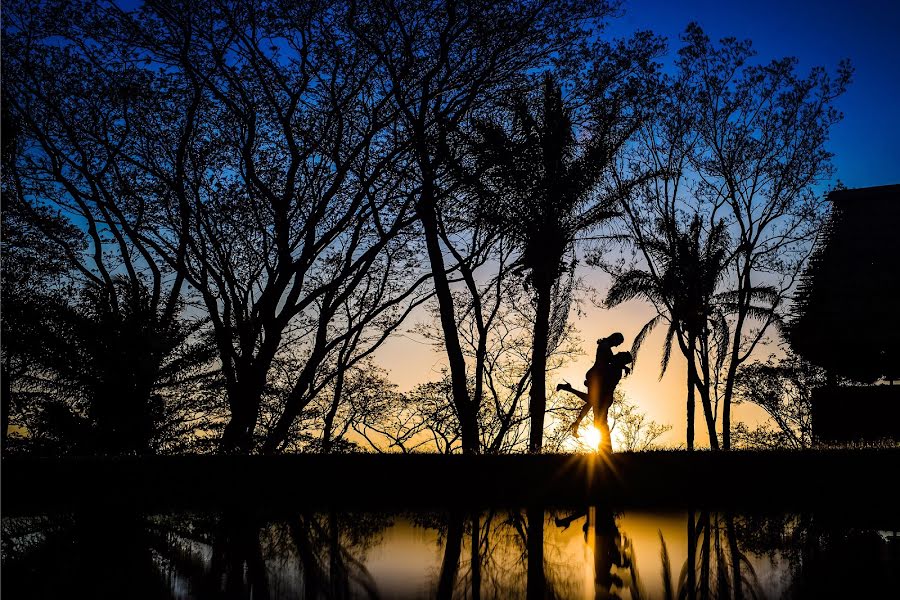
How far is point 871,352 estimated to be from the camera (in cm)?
2956

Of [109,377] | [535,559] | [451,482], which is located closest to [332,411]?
[109,377]

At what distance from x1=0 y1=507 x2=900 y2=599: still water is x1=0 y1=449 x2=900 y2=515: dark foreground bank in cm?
109

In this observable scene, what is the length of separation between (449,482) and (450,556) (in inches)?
137

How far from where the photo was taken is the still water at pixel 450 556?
5.15 metres

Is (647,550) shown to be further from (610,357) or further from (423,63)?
(423,63)

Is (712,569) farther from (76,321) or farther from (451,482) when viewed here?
(76,321)

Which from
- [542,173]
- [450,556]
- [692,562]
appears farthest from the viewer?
[542,173]

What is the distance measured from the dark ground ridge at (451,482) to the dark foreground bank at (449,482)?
13mm

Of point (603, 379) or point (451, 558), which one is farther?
point (603, 379)

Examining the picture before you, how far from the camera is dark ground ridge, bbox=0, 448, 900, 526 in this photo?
8.98 metres

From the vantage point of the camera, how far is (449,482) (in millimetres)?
9641

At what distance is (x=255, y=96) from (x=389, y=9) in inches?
151

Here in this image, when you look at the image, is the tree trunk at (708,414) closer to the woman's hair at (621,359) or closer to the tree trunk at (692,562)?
the woman's hair at (621,359)

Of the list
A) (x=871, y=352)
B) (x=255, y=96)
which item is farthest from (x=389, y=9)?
(x=871, y=352)
